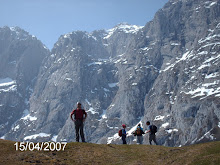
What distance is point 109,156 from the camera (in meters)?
25.8

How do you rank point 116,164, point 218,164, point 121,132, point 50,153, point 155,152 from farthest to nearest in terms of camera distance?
point 121,132 → point 155,152 → point 50,153 → point 116,164 → point 218,164

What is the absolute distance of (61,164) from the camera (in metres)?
22.8

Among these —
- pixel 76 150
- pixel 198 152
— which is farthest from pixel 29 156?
pixel 198 152

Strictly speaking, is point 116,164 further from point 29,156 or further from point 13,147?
point 13,147

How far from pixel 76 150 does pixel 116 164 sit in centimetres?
496

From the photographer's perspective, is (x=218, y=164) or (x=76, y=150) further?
(x=76, y=150)

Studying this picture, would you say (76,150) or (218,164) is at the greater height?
(76,150)

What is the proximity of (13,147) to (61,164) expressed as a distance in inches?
268

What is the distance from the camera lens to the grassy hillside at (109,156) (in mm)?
22938

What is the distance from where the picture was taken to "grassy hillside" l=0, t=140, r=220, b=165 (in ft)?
75.3

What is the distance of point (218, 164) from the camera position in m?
20.7

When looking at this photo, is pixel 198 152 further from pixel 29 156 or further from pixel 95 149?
pixel 29 156

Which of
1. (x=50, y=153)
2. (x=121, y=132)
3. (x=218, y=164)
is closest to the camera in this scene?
(x=218, y=164)

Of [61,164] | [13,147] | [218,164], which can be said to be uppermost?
[13,147]
